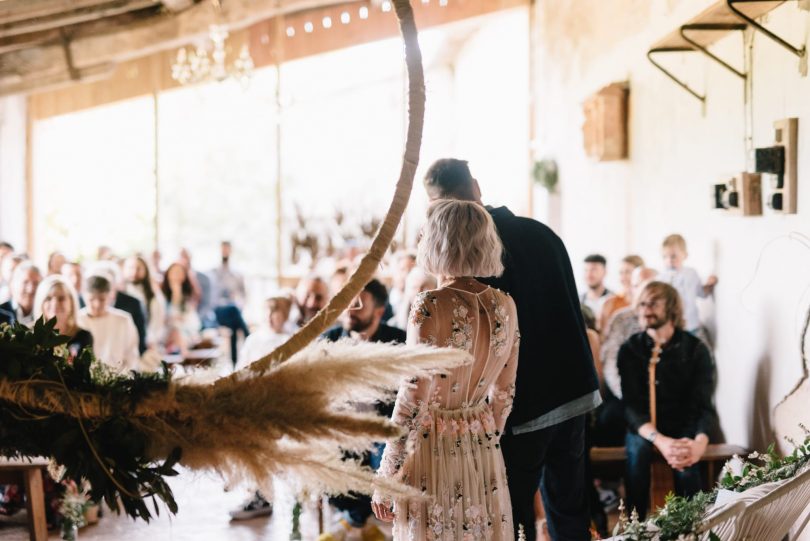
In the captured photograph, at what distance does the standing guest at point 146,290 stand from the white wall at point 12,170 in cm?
662

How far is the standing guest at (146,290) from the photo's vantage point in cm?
788

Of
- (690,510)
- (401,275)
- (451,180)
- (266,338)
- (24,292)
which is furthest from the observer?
(401,275)

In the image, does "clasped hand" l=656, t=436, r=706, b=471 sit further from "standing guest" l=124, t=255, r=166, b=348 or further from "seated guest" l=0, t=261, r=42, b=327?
"standing guest" l=124, t=255, r=166, b=348

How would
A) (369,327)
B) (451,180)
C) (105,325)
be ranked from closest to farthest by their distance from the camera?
(451,180) < (369,327) < (105,325)

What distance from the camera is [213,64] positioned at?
41.8 ft

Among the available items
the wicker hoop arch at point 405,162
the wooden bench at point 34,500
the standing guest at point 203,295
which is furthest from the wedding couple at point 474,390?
the standing guest at point 203,295

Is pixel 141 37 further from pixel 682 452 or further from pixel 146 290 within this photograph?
pixel 682 452

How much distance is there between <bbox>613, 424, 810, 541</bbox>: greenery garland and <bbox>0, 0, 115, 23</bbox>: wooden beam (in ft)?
19.4

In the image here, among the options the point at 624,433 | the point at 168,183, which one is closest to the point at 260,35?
the point at 168,183

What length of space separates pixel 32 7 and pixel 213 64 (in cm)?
581

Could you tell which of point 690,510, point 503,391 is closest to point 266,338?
point 503,391

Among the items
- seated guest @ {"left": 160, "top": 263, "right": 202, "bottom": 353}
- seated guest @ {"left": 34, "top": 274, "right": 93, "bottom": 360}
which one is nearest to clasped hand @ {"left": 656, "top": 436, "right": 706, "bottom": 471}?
seated guest @ {"left": 34, "top": 274, "right": 93, "bottom": 360}

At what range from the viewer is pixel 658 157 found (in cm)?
624

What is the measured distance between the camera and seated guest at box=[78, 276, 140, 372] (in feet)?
18.6
